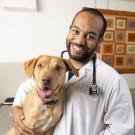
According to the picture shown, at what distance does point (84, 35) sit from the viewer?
123 centimetres

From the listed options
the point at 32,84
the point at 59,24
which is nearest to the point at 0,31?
the point at 59,24

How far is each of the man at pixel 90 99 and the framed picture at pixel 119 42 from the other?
1637mm

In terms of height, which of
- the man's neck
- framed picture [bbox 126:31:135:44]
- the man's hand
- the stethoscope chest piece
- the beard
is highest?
the beard

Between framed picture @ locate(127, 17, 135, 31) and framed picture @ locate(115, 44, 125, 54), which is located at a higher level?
framed picture @ locate(127, 17, 135, 31)

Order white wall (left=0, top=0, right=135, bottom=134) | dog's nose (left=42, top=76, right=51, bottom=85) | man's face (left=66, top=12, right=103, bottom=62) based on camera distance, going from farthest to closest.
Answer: white wall (left=0, top=0, right=135, bottom=134) < man's face (left=66, top=12, right=103, bottom=62) < dog's nose (left=42, top=76, right=51, bottom=85)

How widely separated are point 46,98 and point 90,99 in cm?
20

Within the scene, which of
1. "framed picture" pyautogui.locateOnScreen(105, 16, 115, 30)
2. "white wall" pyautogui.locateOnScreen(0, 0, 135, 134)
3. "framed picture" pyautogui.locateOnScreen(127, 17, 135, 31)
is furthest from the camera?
"framed picture" pyautogui.locateOnScreen(127, 17, 135, 31)

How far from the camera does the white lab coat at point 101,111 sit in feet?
3.81

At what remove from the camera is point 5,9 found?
8.16 ft

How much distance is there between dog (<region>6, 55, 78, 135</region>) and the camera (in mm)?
1167

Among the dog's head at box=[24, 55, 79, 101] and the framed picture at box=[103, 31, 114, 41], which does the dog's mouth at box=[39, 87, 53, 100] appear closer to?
the dog's head at box=[24, 55, 79, 101]

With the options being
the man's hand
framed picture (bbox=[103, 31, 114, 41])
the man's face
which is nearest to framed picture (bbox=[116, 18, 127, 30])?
framed picture (bbox=[103, 31, 114, 41])

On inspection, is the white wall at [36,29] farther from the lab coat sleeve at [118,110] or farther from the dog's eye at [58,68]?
the lab coat sleeve at [118,110]

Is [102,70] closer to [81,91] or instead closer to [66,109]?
[81,91]
